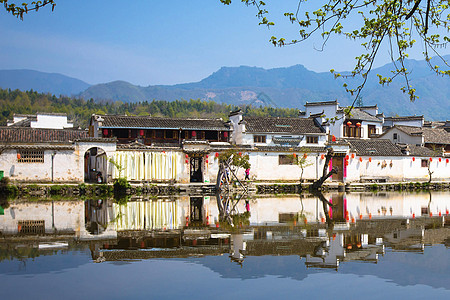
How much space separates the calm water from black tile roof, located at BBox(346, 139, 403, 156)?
57.5ft

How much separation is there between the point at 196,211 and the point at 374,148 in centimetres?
2337

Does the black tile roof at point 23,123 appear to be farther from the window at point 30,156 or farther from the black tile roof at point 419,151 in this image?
the black tile roof at point 419,151

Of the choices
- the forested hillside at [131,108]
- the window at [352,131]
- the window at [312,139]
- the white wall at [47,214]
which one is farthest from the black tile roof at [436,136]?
the forested hillside at [131,108]

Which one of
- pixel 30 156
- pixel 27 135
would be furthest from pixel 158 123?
pixel 30 156

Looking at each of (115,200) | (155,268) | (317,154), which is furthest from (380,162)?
(155,268)

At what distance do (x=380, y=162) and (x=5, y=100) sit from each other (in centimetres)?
9934

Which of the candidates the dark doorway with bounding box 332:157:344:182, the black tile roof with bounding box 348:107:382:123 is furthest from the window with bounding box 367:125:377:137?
the dark doorway with bounding box 332:157:344:182

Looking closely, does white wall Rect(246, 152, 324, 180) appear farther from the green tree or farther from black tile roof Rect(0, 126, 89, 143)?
black tile roof Rect(0, 126, 89, 143)

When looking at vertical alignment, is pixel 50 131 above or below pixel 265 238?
above

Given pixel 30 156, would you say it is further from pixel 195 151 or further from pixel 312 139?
pixel 312 139

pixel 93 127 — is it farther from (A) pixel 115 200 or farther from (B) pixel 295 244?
(B) pixel 295 244

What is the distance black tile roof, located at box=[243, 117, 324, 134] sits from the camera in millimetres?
38981

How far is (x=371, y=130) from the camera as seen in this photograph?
51.4m

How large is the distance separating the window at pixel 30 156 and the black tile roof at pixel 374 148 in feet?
76.3
